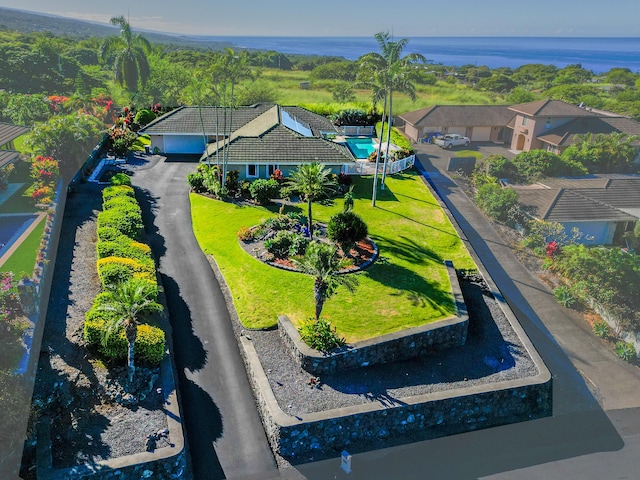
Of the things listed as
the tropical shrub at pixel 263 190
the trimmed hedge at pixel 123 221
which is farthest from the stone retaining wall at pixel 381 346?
the tropical shrub at pixel 263 190

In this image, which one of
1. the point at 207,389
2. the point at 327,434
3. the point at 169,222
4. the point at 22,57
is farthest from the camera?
the point at 22,57

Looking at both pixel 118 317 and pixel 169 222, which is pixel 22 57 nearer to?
pixel 169 222

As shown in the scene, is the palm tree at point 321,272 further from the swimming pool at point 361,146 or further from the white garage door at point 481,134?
the white garage door at point 481,134

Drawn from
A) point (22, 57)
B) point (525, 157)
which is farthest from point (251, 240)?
point (22, 57)

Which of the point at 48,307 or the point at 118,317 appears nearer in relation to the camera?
the point at 118,317

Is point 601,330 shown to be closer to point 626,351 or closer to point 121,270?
point 626,351

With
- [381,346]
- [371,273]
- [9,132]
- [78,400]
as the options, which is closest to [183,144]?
[9,132]
